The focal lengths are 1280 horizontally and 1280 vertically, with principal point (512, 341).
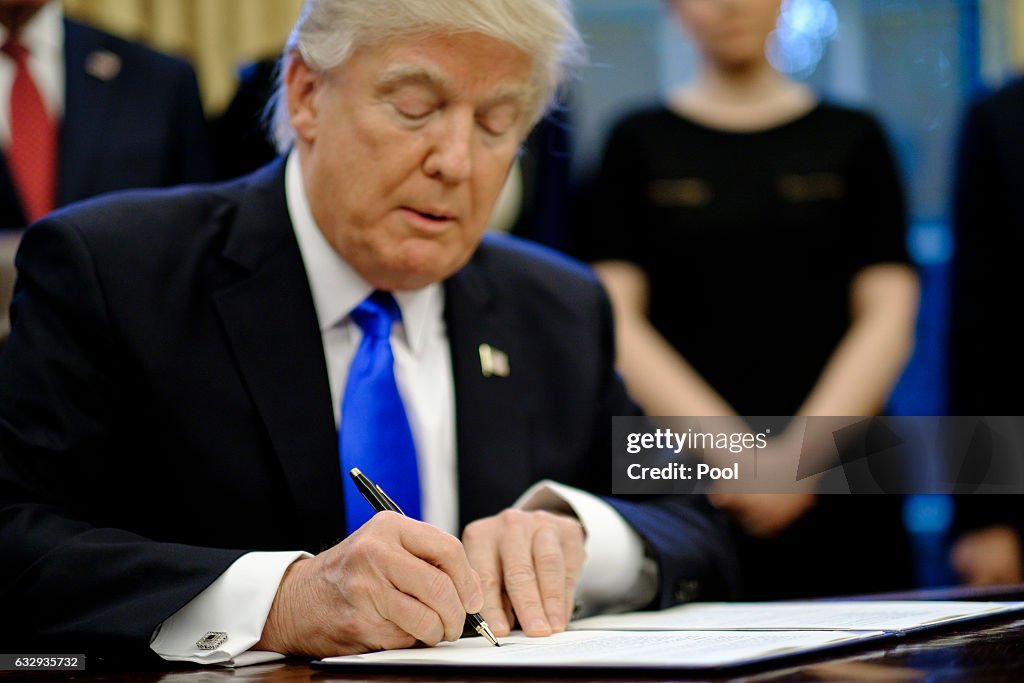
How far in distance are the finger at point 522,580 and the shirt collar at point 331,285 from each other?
1.49 ft

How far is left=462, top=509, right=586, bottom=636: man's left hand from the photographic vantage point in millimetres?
1399

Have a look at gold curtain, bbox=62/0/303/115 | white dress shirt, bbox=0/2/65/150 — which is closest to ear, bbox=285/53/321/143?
white dress shirt, bbox=0/2/65/150

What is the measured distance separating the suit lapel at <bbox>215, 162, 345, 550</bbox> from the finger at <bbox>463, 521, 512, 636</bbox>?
222 mm

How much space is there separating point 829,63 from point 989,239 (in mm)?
2306

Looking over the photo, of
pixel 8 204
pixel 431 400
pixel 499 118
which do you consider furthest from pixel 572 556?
pixel 8 204

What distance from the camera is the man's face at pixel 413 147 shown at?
1682 millimetres

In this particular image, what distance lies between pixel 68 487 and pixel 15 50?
1.43 m

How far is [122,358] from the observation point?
63.9 inches

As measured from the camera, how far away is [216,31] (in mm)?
3848

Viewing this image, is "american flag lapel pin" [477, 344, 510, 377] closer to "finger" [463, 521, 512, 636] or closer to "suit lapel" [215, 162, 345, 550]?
"suit lapel" [215, 162, 345, 550]

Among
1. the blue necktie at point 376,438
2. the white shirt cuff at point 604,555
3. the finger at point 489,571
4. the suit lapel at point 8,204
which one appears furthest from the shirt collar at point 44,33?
the finger at point 489,571

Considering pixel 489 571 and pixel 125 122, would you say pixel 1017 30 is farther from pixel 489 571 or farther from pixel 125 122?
pixel 489 571

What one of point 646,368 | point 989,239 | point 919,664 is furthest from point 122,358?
point 989,239

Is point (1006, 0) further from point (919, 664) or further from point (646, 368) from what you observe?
point (919, 664)
